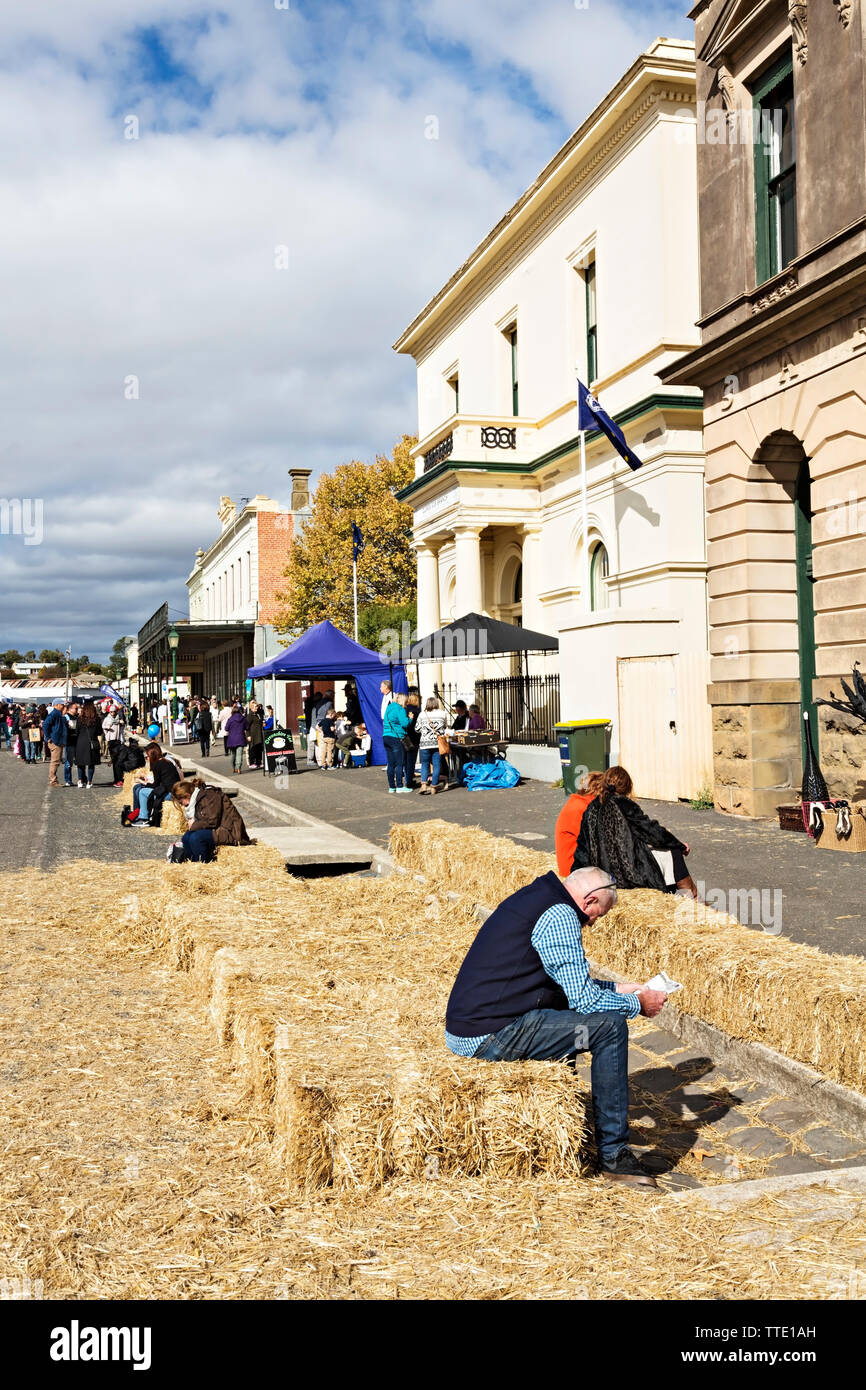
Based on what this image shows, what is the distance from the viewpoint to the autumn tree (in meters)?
51.5

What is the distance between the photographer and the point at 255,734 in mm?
28750

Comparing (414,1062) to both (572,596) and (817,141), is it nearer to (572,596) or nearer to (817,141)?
(817,141)

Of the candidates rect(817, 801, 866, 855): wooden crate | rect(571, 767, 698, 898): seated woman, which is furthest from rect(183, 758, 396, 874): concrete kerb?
rect(817, 801, 866, 855): wooden crate

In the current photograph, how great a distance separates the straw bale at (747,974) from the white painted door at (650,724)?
949 centimetres

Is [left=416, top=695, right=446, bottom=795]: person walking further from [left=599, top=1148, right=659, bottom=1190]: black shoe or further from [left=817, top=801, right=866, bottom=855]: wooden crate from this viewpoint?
[left=599, top=1148, right=659, bottom=1190]: black shoe

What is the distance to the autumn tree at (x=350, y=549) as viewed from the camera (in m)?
51.5

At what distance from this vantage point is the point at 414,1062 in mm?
4922

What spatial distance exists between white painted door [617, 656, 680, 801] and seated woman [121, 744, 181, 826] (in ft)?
23.1

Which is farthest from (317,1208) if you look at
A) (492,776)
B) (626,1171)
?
(492,776)

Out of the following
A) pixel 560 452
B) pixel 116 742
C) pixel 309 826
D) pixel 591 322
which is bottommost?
pixel 309 826

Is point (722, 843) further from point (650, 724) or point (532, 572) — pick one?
point (532, 572)

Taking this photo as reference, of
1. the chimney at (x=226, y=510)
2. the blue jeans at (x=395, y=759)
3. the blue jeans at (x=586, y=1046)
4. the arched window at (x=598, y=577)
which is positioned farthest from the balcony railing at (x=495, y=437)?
the chimney at (x=226, y=510)

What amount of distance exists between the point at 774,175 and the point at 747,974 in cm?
1210
